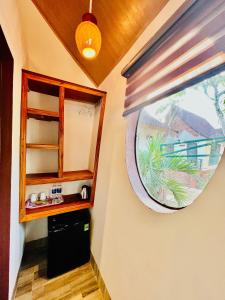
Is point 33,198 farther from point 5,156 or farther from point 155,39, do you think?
point 155,39

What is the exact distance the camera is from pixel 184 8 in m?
0.57

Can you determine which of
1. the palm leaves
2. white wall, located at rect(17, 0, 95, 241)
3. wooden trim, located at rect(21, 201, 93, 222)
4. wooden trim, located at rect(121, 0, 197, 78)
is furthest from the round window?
white wall, located at rect(17, 0, 95, 241)

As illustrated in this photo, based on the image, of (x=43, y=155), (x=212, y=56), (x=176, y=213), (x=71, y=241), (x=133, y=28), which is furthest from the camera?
(x=43, y=155)

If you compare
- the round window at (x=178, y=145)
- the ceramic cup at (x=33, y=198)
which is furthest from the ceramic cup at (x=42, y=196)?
the round window at (x=178, y=145)

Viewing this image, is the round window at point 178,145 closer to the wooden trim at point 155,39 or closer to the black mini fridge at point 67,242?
the wooden trim at point 155,39

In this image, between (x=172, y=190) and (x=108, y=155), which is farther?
(x=108, y=155)

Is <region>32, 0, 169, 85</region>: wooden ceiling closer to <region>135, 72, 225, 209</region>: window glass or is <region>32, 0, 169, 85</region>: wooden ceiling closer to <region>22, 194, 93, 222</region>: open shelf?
<region>135, 72, 225, 209</region>: window glass

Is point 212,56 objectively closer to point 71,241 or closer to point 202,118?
point 202,118

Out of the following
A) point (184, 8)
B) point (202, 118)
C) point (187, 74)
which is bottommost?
point (202, 118)

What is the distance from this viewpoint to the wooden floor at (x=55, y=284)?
4.09 ft

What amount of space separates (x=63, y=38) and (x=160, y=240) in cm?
197

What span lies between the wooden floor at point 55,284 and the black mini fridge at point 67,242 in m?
0.07

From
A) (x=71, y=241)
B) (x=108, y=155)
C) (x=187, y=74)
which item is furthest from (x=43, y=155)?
(x=187, y=74)

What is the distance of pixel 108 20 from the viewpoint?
1071 mm
